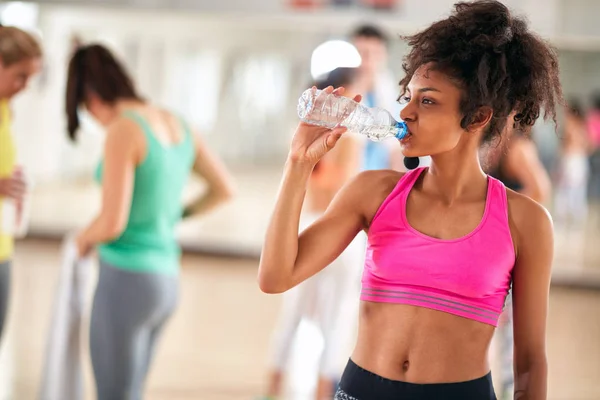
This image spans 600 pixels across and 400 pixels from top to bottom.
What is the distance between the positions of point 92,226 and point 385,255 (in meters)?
1.49

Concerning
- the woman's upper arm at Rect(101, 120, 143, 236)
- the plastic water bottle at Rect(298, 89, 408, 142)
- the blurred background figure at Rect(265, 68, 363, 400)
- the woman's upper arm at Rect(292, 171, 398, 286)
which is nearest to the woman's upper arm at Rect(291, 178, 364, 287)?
the woman's upper arm at Rect(292, 171, 398, 286)

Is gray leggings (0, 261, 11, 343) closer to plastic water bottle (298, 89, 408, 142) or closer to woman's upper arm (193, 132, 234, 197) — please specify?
woman's upper arm (193, 132, 234, 197)

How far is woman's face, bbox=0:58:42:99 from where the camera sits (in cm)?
287

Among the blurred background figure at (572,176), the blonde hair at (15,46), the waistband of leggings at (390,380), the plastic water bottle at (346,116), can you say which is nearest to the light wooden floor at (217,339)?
the blonde hair at (15,46)

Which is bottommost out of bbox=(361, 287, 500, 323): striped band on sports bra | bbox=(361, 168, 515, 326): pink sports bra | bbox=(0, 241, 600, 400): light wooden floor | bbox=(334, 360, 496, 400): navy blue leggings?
bbox=(0, 241, 600, 400): light wooden floor

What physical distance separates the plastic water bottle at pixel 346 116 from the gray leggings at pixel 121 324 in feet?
4.54

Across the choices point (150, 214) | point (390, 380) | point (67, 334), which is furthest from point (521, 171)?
point (390, 380)

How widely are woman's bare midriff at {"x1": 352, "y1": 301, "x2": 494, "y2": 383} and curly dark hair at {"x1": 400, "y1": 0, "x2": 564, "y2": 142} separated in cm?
37

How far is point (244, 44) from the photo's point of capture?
364 inches

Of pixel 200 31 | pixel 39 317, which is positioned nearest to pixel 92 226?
pixel 39 317

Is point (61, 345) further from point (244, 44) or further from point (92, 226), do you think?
point (244, 44)

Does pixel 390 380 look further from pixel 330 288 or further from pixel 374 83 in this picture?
pixel 374 83

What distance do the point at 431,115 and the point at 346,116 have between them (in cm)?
17

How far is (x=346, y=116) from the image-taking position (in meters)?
1.70
